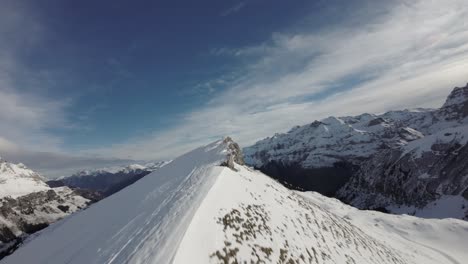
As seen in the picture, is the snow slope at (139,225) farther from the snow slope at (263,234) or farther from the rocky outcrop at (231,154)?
the snow slope at (263,234)

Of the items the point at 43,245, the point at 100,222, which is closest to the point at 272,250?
the point at 100,222

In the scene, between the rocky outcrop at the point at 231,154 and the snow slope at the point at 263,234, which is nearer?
the snow slope at the point at 263,234

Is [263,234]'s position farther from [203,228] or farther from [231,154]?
[231,154]

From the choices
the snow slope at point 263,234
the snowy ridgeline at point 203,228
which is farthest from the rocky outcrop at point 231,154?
the snow slope at point 263,234

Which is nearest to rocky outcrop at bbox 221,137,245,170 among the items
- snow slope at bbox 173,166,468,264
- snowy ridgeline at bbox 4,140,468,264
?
snowy ridgeline at bbox 4,140,468,264

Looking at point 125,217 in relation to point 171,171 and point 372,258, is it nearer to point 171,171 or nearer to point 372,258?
point 171,171

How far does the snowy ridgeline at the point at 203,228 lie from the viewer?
17.8 m

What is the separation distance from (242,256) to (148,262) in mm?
5712

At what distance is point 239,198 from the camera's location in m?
26.7

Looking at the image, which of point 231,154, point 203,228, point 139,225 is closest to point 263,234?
point 203,228

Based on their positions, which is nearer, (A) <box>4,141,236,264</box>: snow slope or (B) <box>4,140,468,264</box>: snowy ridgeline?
(A) <box>4,141,236,264</box>: snow slope

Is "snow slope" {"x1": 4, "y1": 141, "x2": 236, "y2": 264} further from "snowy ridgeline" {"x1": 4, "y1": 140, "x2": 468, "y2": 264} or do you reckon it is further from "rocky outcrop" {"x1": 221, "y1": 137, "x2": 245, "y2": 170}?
"rocky outcrop" {"x1": 221, "y1": 137, "x2": 245, "y2": 170}

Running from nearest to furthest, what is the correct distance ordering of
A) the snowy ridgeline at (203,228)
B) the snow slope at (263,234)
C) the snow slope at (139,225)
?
the snow slope at (139,225) → the snowy ridgeline at (203,228) → the snow slope at (263,234)

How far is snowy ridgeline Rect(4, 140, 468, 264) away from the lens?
1781 cm
